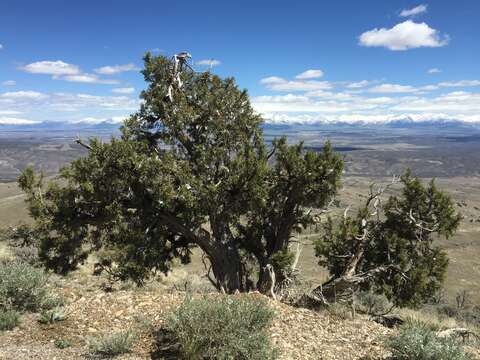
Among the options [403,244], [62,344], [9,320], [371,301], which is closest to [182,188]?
[9,320]

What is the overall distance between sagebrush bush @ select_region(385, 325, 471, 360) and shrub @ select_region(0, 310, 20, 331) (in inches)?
289

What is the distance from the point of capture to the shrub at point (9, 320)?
29.2 ft

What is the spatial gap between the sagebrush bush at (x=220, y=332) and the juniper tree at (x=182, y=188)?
7321mm

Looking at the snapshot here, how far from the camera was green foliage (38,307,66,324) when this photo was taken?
30.8 feet

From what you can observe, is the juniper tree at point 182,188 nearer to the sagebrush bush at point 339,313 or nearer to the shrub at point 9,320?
the sagebrush bush at point 339,313

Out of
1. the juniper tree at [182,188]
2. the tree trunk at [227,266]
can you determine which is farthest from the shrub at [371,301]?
the tree trunk at [227,266]

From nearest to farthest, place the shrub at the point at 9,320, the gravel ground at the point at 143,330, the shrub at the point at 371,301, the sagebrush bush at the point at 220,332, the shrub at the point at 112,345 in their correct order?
the sagebrush bush at the point at 220,332 < the shrub at the point at 112,345 < the gravel ground at the point at 143,330 < the shrub at the point at 9,320 < the shrub at the point at 371,301

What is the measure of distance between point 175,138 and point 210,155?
6.22 ft

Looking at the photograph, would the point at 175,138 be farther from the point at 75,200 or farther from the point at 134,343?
the point at 134,343

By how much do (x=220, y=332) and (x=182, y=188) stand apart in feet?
26.5

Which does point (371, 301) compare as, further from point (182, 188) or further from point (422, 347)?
point (422, 347)

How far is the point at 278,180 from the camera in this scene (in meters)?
17.1

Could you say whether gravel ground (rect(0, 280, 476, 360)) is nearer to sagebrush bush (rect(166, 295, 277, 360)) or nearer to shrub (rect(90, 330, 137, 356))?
shrub (rect(90, 330, 137, 356))

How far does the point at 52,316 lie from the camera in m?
9.47
